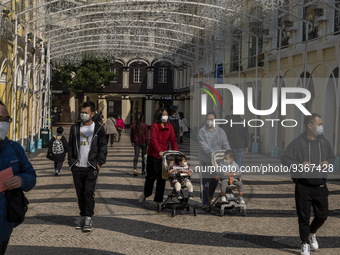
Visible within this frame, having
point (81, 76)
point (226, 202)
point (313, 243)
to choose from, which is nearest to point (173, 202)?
point (226, 202)

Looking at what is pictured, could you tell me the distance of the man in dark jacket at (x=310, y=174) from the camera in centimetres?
758

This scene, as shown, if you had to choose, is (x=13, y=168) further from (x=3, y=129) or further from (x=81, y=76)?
(x=81, y=76)

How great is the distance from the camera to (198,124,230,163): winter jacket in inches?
431

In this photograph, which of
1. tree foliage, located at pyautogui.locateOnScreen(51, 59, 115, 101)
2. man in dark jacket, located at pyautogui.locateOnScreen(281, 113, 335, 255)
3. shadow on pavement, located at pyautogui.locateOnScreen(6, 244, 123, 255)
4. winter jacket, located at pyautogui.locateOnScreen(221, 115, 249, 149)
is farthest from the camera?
tree foliage, located at pyautogui.locateOnScreen(51, 59, 115, 101)

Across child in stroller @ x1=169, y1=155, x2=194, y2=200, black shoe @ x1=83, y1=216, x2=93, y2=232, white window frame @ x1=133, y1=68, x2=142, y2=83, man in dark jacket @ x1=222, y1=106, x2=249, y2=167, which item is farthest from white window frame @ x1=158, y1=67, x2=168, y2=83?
black shoe @ x1=83, y1=216, x2=93, y2=232

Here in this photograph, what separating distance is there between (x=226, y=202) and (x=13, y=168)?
5983 millimetres

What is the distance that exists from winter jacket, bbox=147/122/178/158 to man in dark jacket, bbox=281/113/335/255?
369cm

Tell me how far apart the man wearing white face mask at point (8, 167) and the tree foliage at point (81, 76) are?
53355 millimetres

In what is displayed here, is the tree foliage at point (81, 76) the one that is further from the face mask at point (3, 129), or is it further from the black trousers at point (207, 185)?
the face mask at point (3, 129)

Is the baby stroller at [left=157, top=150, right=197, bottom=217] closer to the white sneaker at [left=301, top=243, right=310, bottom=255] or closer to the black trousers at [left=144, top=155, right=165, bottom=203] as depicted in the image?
the black trousers at [left=144, top=155, right=165, bottom=203]

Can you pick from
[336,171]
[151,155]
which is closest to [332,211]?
[151,155]

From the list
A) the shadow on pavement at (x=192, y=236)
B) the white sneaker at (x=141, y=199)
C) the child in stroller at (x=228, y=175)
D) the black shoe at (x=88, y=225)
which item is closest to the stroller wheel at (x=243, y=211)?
the child in stroller at (x=228, y=175)

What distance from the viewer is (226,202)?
10.5 meters

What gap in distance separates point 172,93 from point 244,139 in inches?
2084
